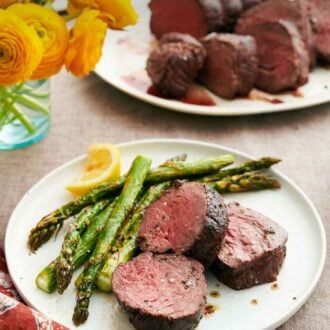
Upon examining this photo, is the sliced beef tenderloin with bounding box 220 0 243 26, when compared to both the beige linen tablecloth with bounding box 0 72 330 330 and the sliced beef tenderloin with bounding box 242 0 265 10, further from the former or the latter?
the beige linen tablecloth with bounding box 0 72 330 330

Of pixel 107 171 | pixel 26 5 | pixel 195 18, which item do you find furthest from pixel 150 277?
pixel 195 18

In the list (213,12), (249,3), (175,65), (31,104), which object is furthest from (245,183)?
(249,3)

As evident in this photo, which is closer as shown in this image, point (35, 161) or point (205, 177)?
point (205, 177)

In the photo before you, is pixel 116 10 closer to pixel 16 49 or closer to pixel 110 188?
pixel 16 49

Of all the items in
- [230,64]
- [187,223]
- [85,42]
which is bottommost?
[230,64]

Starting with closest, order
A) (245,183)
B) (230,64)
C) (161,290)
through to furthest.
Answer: (161,290), (245,183), (230,64)

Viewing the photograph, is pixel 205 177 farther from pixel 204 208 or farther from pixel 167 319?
pixel 167 319
